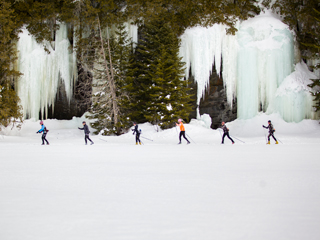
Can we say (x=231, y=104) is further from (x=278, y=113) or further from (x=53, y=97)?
(x=53, y=97)

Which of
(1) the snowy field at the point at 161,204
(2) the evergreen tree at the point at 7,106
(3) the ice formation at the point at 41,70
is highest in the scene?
(3) the ice formation at the point at 41,70

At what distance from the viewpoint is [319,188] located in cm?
375

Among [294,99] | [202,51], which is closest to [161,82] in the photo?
[202,51]

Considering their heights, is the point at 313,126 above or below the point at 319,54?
below

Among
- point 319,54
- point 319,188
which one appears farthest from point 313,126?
point 319,188

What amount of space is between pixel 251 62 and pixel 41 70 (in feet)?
57.0

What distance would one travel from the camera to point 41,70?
22594 millimetres

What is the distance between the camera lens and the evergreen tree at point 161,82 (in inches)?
747

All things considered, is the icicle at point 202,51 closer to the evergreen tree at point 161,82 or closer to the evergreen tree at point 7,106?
the evergreen tree at point 161,82

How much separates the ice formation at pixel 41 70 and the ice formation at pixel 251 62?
33.9 ft

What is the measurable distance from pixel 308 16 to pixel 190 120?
40.0 ft

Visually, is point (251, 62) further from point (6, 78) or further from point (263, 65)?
point (6, 78)

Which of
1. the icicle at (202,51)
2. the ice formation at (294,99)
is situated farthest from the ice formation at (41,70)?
the ice formation at (294,99)

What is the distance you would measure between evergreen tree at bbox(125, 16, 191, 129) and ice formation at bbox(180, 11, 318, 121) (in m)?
2.14
